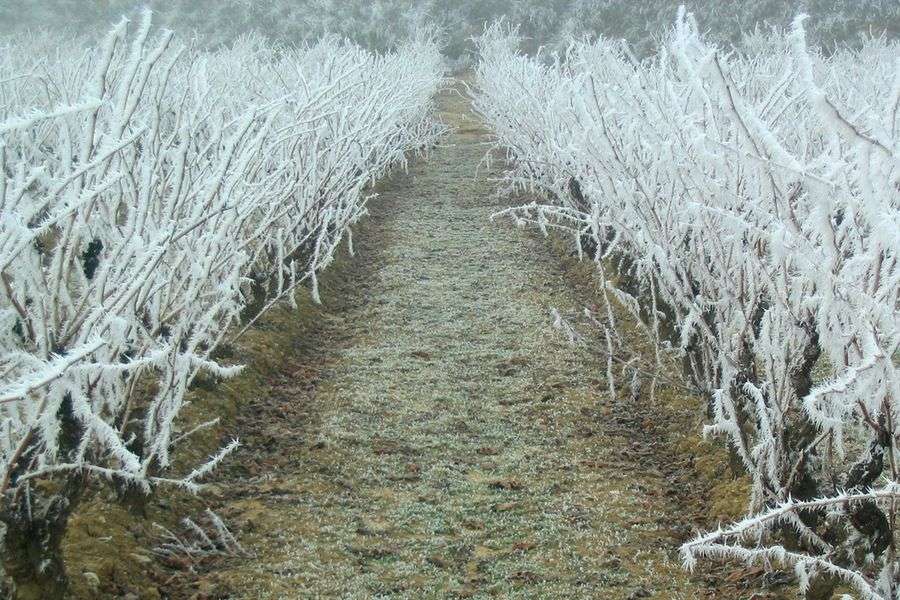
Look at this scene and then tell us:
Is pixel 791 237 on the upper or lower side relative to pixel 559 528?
upper

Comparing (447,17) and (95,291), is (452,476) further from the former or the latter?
(447,17)

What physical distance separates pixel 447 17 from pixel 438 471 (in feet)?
108

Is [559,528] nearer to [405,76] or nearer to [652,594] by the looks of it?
[652,594]

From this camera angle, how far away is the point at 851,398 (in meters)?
1.94

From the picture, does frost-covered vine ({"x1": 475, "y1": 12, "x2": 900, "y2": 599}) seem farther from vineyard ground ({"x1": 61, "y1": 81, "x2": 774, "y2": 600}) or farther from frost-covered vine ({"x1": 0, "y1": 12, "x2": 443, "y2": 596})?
frost-covered vine ({"x1": 0, "y1": 12, "x2": 443, "y2": 596})

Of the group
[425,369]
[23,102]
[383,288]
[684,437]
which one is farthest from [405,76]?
[684,437]

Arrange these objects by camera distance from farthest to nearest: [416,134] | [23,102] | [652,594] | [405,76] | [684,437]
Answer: [416,134]
[405,76]
[23,102]
[684,437]
[652,594]

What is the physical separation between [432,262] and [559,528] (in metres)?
4.56

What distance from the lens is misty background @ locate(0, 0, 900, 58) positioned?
28.2m

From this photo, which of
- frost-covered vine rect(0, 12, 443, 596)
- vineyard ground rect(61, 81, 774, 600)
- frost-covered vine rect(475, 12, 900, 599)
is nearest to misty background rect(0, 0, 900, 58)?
vineyard ground rect(61, 81, 774, 600)

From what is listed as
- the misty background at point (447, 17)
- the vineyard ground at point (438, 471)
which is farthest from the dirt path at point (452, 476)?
the misty background at point (447, 17)

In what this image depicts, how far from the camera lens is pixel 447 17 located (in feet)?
111

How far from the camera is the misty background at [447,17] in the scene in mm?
28172

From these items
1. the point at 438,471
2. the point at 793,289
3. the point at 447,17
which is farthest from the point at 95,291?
the point at 447,17
